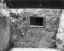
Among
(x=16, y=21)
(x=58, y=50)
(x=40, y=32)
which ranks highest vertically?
(x=16, y=21)

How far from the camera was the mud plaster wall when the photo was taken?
10.1 ft

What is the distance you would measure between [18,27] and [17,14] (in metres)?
0.51

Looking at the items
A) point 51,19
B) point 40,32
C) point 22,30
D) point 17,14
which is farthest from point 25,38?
point 51,19

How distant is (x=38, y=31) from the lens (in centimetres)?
310

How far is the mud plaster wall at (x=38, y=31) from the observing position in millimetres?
3080

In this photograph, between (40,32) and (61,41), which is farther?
(40,32)

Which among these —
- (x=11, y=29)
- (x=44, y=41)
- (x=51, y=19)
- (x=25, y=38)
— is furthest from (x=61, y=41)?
(x=11, y=29)

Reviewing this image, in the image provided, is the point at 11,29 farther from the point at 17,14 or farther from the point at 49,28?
the point at 49,28

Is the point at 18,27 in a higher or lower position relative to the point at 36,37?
higher

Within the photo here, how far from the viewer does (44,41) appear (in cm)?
312

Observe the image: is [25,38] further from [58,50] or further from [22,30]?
[58,50]

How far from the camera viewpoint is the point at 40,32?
310 cm

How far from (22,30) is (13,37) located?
45 cm

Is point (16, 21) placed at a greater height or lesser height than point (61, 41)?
greater
